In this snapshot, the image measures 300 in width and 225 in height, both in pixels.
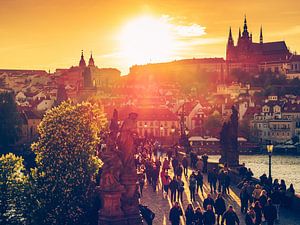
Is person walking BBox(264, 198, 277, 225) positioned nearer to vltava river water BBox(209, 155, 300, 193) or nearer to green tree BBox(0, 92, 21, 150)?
vltava river water BBox(209, 155, 300, 193)

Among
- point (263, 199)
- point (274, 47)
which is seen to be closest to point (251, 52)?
point (274, 47)

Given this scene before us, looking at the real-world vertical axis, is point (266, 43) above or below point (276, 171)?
above

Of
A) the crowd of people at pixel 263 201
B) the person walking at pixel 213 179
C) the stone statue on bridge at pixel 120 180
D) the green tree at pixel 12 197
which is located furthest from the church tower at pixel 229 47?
the stone statue on bridge at pixel 120 180

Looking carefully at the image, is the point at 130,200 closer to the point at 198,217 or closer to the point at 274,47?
the point at 198,217

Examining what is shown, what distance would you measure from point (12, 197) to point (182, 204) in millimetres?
5764

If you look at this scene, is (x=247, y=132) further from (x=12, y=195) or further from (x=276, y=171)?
(x=12, y=195)

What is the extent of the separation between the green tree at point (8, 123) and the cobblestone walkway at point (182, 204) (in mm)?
36250

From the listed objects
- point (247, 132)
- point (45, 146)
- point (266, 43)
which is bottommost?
point (247, 132)

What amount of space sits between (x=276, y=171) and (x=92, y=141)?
34.7 meters

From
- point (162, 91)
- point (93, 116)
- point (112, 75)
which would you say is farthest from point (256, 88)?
point (93, 116)

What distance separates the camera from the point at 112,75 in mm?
Result: 189750

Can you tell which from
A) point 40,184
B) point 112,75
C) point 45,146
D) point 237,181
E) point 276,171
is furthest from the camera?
point 112,75

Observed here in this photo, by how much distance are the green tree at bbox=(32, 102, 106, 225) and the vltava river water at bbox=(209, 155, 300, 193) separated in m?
20.3

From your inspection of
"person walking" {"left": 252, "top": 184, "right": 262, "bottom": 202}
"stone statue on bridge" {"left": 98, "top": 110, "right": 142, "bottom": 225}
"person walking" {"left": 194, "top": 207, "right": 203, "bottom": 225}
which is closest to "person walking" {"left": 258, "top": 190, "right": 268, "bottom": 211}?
"person walking" {"left": 252, "top": 184, "right": 262, "bottom": 202}
